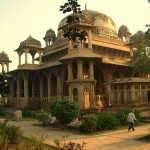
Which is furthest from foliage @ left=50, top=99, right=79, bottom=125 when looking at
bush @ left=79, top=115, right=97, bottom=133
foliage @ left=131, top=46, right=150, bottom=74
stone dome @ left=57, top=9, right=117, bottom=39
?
stone dome @ left=57, top=9, right=117, bottom=39

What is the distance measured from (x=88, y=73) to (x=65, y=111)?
10463mm

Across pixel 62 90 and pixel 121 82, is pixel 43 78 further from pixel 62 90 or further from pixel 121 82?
pixel 121 82

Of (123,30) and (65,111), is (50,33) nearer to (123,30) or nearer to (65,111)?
(123,30)

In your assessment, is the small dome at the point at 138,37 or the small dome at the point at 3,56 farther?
the small dome at the point at 3,56

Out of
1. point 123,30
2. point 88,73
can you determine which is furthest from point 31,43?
point 123,30

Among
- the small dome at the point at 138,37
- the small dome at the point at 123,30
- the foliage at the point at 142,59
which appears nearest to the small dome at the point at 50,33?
the small dome at the point at 123,30

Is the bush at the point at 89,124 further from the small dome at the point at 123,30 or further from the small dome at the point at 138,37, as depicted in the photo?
the small dome at the point at 123,30

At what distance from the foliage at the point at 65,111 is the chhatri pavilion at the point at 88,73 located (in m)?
6.22

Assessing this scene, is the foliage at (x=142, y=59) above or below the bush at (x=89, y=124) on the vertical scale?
above

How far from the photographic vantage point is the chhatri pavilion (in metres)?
23.3

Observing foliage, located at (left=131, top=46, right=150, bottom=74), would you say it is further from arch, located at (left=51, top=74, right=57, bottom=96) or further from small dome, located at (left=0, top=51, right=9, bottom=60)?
small dome, located at (left=0, top=51, right=9, bottom=60)

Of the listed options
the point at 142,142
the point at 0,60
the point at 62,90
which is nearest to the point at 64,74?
the point at 62,90

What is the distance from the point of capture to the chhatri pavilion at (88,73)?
76.5 ft

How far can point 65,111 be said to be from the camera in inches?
621
